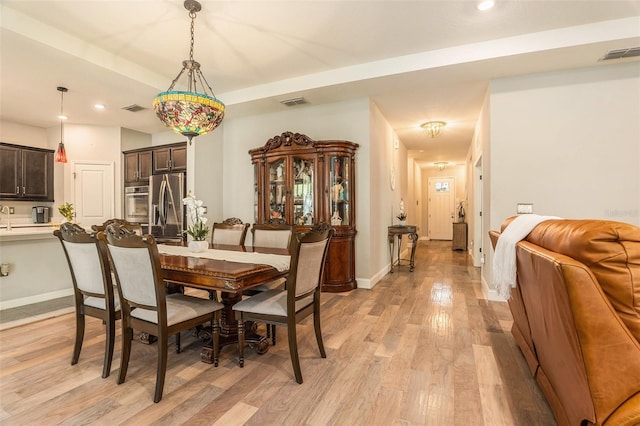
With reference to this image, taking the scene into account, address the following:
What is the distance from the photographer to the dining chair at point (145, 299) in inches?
70.6

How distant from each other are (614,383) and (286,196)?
12.5ft

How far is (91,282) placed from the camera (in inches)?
86.0

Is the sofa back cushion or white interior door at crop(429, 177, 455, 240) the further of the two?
white interior door at crop(429, 177, 455, 240)

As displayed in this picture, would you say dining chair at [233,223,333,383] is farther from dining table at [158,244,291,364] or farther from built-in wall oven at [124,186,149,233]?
built-in wall oven at [124,186,149,233]

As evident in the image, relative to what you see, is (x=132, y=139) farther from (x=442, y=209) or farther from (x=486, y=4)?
(x=442, y=209)

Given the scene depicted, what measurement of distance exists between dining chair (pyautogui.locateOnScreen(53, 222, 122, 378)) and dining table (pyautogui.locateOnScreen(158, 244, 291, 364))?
367 mm

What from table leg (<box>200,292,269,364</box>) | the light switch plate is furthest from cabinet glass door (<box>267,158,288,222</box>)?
the light switch plate

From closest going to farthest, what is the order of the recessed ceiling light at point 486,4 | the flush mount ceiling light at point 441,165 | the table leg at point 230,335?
the table leg at point 230,335, the recessed ceiling light at point 486,4, the flush mount ceiling light at point 441,165

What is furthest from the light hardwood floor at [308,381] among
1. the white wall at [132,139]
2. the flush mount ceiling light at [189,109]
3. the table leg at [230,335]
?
the white wall at [132,139]

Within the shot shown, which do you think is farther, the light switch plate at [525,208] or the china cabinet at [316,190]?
the china cabinet at [316,190]

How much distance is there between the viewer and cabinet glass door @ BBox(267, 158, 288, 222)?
15.0 ft

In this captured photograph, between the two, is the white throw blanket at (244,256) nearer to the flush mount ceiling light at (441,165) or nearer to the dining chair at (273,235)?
the dining chair at (273,235)

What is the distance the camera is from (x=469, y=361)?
7.52ft

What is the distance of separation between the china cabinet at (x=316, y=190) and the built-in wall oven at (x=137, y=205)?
2358 millimetres
